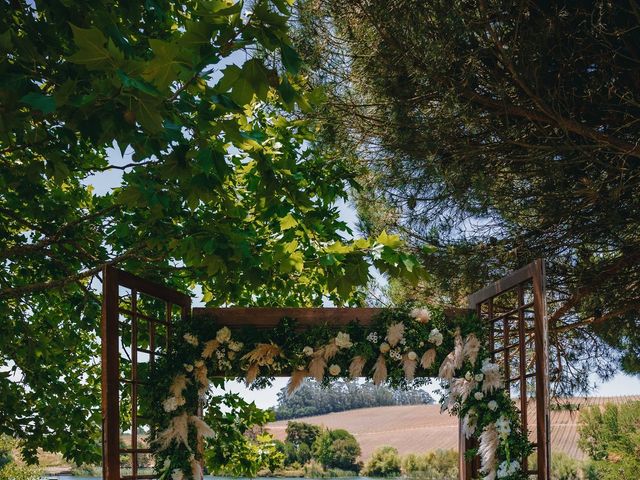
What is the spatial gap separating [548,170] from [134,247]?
10.0 feet

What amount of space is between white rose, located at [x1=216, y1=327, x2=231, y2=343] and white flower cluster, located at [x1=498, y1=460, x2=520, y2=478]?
186 cm

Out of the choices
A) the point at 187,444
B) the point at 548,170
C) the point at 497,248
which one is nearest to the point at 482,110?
the point at 548,170

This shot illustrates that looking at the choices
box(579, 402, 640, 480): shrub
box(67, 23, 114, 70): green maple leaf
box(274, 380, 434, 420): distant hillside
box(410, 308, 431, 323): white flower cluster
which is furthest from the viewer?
box(579, 402, 640, 480): shrub

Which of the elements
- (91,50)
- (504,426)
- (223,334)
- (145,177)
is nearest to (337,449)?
(223,334)

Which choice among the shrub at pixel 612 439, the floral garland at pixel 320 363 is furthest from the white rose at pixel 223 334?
the shrub at pixel 612 439

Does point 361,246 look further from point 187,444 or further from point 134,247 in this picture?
point 134,247

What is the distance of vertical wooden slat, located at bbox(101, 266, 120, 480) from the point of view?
3826 mm

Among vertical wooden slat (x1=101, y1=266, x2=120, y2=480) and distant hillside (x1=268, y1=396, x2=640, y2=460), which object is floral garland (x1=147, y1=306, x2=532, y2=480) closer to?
vertical wooden slat (x1=101, y1=266, x2=120, y2=480)

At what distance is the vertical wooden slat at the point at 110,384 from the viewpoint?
12.6 feet

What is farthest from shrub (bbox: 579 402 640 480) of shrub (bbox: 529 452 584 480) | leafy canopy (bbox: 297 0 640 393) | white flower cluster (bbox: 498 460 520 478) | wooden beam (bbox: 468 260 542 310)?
white flower cluster (bbox: 498 460 520 478)

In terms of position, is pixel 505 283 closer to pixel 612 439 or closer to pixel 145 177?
pixel 145 177

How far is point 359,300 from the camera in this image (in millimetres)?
6863

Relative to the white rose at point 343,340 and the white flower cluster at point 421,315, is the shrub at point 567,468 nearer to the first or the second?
the white flower cluster at point 421,315

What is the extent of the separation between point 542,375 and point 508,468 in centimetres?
70
